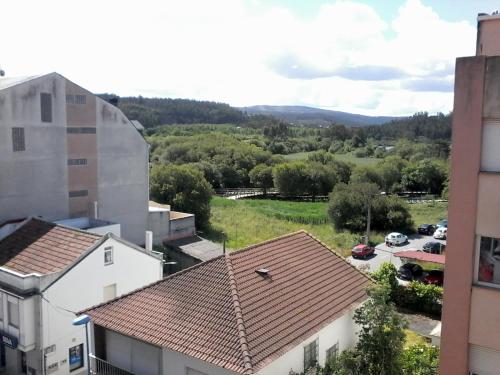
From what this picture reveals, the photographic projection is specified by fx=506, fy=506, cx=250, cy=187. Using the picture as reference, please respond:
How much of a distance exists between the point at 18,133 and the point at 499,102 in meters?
25.5

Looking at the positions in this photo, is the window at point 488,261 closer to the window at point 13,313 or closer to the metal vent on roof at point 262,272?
the metal vent on roof at point 262,272

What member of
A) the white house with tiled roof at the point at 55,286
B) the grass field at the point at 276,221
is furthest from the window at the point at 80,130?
the grass field at the point at 276,221

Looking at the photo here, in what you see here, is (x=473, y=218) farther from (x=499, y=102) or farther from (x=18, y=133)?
(x=18, y=133)

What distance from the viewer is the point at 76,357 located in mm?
20828

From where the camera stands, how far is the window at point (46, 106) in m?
28.3

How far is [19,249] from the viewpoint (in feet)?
73.5

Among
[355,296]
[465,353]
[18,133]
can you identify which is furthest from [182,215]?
[465,353]

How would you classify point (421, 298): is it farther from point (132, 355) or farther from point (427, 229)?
point (427, 229)

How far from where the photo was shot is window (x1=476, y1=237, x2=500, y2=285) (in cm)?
832

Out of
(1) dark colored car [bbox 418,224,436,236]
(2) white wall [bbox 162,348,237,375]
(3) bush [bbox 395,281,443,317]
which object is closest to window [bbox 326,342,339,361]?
(2) white wall [bbox 162,348,237,375]

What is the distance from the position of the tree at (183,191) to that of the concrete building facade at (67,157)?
9451mm

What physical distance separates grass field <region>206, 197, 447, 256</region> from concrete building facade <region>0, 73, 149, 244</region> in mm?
9842

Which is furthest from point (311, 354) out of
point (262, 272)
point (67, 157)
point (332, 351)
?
point (67, 157)

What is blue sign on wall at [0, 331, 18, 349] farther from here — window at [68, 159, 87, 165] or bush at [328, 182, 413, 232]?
bush at [328, 182, 413, 232]
